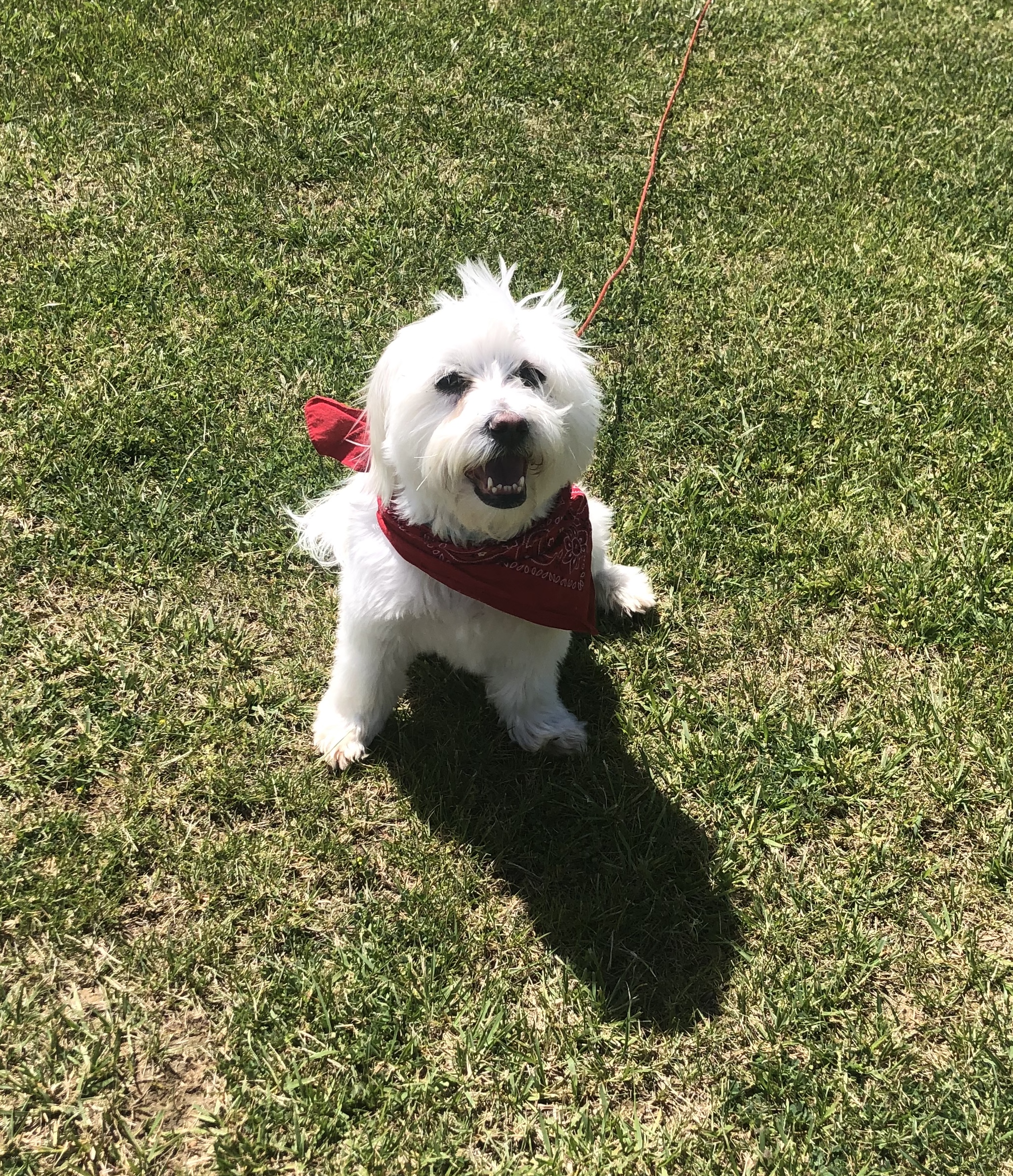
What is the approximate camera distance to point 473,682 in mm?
3484

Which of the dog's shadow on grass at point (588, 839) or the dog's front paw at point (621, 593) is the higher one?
the dog's front paw at point (621, 593)

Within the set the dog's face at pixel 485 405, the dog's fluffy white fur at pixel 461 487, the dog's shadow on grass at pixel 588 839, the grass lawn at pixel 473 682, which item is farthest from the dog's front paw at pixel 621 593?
the dog's face at pixel 485 405

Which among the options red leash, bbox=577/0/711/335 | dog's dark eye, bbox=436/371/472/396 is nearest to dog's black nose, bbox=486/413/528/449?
dog's dark eye, bbox=436/371/472/396

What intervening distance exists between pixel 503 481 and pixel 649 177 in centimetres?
374

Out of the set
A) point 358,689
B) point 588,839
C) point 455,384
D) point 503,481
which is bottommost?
point 588,839

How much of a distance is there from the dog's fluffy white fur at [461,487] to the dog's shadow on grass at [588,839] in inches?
6.3

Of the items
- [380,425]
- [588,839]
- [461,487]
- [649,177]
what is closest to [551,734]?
[588,839]

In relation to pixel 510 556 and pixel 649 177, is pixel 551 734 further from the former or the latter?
pixel 649 177

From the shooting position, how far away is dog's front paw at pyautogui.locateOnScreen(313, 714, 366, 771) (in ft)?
10.4

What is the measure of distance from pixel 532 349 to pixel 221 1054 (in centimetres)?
230

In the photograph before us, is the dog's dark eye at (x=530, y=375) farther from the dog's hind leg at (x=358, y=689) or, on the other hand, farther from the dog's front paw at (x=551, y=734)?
the dog's front paw at (x=551, y=734)

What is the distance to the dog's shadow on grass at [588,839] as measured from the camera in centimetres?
288

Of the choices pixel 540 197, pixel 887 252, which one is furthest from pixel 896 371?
pixel 540 197

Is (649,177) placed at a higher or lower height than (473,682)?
higher
